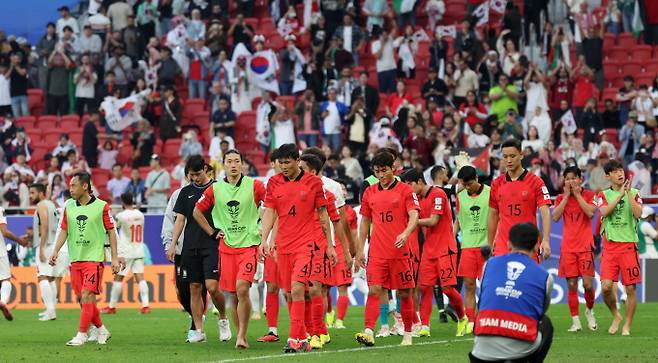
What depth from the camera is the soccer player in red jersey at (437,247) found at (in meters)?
19.1

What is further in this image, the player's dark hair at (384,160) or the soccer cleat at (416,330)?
the soccer cleat at (416,330)

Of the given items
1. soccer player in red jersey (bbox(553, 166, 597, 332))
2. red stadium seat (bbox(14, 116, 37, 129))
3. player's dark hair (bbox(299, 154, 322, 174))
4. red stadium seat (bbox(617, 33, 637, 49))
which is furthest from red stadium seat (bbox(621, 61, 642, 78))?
player's dark hair (bbox(299, 154, 322, 174))

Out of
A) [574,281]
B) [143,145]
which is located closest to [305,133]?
[143,145]


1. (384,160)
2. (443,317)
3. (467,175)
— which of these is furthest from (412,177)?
(443,317)

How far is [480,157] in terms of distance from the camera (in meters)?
29.0

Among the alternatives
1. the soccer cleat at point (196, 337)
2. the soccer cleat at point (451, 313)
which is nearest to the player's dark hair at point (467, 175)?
the soccer cleat at point (451, 313)

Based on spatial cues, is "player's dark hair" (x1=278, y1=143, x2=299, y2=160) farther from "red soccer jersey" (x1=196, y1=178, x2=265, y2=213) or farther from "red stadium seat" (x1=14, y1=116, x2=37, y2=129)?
"red stadium seat" (x1=14, y1=116, x2=37, y2=129)

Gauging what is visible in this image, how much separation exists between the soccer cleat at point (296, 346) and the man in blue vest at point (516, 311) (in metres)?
5.01

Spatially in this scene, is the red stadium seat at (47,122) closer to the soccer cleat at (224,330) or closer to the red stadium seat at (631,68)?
the red stadium seat at (631,68)

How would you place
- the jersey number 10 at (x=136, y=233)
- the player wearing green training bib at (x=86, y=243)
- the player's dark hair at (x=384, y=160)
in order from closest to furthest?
the player's dark hair at (x=384, y=160) < the player wearing green training bib at (x=86, y=243) < the jersey number 10 at (x=136, y=233)

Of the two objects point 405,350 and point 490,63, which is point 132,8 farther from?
point 405,350

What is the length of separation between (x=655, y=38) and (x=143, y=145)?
13.6 m

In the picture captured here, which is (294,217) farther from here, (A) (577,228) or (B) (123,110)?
(B) (123,110)

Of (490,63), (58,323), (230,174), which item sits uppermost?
(490,63)
